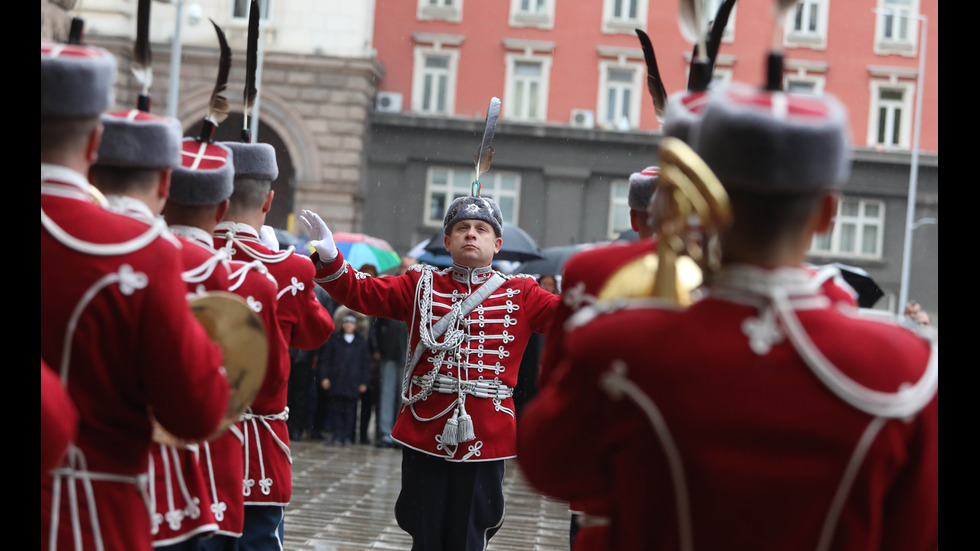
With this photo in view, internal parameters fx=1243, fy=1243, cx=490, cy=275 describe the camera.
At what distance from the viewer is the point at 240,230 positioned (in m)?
4.90

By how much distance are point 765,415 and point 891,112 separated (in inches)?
1166

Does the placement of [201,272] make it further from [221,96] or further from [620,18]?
[620,18]

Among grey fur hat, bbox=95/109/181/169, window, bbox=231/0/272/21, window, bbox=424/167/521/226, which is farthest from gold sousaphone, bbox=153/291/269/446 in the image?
window, bbox=424/167/521/226

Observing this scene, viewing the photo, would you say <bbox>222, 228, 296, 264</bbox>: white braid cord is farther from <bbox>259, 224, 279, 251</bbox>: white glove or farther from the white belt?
the white belt

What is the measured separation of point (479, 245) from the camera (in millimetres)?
6086

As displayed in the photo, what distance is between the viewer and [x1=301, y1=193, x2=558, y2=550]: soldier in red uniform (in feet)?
18.9

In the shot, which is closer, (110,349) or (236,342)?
(110,349)

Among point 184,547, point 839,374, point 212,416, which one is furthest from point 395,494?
point 839,374

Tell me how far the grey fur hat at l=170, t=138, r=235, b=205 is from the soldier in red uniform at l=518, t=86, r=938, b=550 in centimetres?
200

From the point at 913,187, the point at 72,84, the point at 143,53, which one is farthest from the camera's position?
the point at 913,187

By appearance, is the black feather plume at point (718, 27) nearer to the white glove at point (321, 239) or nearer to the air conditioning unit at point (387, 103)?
the white glove at point (321, 239)

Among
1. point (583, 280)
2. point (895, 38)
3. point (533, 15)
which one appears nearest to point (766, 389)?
point (583, 280)

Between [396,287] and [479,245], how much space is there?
455 mm
